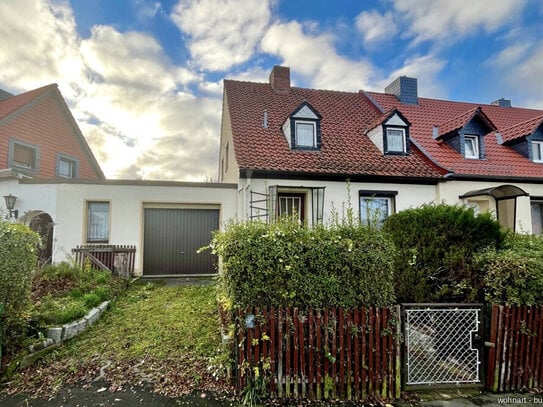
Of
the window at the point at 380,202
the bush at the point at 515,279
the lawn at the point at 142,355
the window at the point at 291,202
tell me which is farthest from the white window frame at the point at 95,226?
the bush at the point at 515,279

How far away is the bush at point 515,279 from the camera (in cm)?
353

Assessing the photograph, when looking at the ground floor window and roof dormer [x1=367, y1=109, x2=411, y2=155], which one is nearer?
roof dormer [x1=367, y1=109, x2=411, y2=155]

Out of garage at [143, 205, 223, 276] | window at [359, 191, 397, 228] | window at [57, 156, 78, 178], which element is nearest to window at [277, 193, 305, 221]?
window at [359, 191, 397, 228]

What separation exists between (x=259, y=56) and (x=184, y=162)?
27.1 ft

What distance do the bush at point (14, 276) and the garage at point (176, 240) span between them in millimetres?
4915

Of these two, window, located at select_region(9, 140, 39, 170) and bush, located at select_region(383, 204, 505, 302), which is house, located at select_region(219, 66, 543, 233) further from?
window, located at select_region(9, 140, 39, 170)

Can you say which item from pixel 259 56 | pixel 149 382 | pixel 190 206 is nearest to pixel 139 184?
pixel 190 206

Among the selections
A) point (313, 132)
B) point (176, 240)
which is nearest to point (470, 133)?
point (313, 132)

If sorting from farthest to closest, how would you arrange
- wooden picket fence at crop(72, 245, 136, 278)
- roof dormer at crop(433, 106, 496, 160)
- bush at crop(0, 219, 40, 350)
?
roof dormer at crop(433, 106, 496, 160)
wooden picket fence at crop(72, 245, 136, 278)
bush at crop(0, 219, 40, 350)

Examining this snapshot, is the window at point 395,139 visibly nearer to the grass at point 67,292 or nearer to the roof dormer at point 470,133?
the roof dormer at point 470,133

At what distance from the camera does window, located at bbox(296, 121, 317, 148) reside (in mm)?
9984

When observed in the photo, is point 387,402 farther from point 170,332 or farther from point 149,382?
point 170,332

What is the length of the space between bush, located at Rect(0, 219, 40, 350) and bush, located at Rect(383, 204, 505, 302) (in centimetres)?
552

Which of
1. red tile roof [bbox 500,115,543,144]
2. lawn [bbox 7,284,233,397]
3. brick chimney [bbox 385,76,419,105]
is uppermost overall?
brick chimney [bbox 385,76,419,105]
